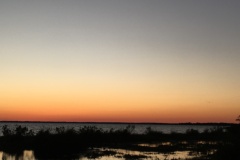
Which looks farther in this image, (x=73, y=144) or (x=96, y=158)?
(x=73, y=144)

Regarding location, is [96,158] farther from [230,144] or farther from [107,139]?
[107,139]

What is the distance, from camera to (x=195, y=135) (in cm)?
8150

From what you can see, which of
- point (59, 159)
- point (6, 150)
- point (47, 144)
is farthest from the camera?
point (47, 144)

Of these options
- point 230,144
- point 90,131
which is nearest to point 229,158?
point 230,144

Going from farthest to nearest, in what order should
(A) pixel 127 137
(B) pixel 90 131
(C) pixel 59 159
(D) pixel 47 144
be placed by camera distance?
1. (A) pixel 127 137
2. (B) pixel 90 131
3. (D) pixel 47 144
4. (C) pixel 59 159

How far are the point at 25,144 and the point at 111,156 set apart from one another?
1507 centimetres

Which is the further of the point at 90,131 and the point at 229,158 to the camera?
the point at 90,131

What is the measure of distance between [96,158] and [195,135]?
161 ft

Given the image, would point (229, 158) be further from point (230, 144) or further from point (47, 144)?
point (47, 144)

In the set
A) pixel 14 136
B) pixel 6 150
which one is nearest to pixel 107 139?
pixel 14 136

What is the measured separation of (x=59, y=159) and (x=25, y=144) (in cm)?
1507

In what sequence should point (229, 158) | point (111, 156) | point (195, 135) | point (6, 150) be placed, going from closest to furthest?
point (229, 158) → point (111, 156) → point (6, 150) → point (195, 135)

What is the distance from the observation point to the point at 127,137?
67188mm

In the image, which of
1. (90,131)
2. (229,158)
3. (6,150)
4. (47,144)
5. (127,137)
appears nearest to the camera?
(229,158)
